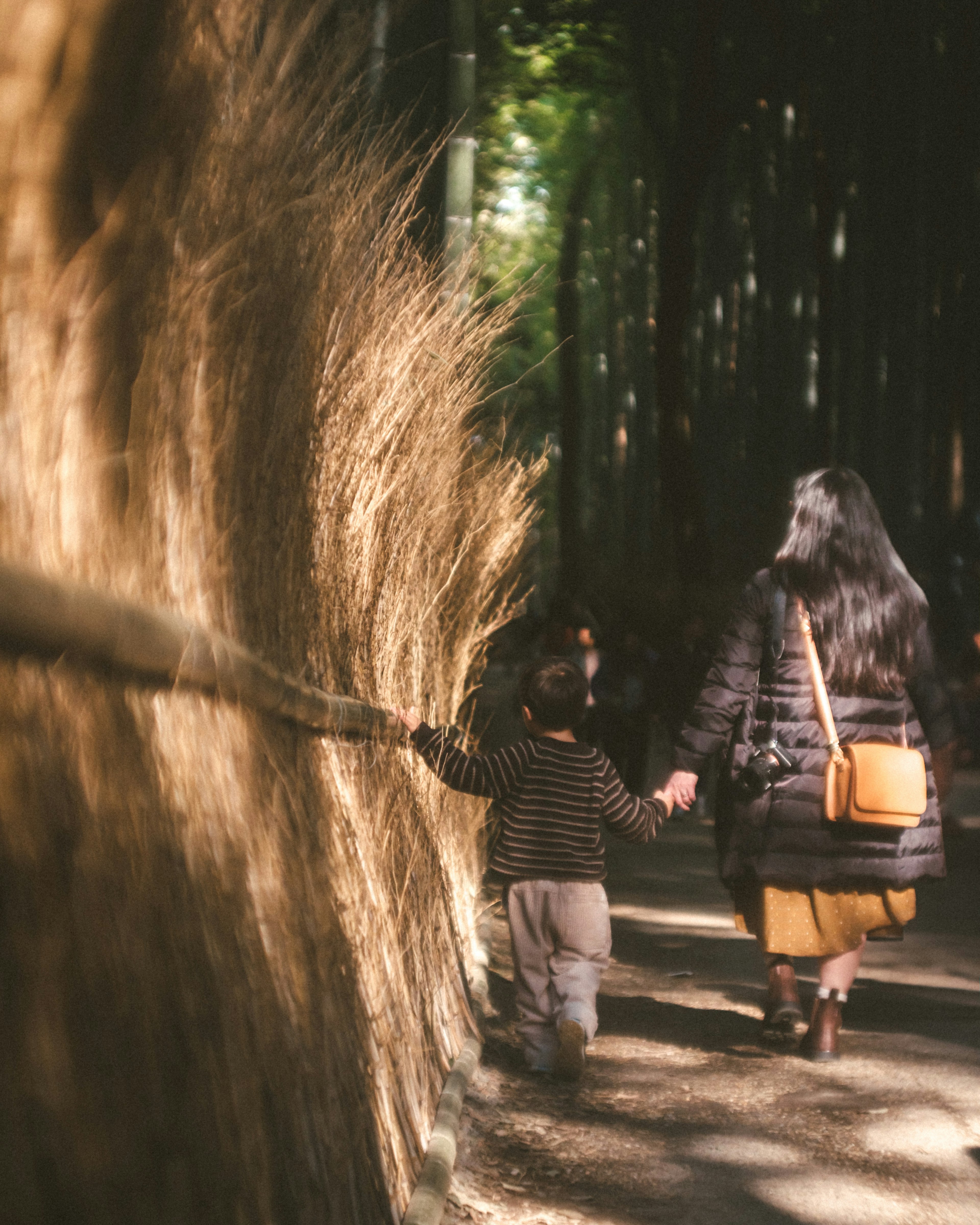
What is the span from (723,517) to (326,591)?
978 inches

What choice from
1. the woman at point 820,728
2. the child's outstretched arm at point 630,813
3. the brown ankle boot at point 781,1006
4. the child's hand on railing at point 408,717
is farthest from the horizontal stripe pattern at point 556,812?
the brown ankle boot at point 781,1006

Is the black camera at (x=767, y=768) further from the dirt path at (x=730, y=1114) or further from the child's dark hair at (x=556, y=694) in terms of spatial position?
the dirt path at (x=730, y=1114)

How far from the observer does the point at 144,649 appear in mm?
1913

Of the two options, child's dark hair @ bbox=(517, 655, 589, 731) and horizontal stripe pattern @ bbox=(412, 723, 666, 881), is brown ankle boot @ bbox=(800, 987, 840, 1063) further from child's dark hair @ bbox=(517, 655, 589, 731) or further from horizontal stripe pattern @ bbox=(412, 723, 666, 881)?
child's dark hair @ bbox=(517, 655, 589, 731)

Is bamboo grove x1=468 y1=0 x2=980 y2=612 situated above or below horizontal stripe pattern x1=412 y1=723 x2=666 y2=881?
above

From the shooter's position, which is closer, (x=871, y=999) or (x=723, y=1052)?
(x=723, y=1052)

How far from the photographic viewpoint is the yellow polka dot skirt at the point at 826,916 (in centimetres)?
485

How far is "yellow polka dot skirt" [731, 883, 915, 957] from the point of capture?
15.9 feet

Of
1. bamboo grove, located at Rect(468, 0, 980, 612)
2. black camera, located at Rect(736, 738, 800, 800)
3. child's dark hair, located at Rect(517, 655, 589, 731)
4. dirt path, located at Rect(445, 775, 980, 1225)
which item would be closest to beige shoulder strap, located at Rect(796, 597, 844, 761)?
black camera, located at Rect(736, 738, 800, 800)

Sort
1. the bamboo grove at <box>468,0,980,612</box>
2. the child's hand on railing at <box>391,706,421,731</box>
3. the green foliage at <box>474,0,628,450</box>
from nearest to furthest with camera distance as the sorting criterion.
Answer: the child's hand on railing at <box>391,706,421,731</box> → the green foliage at <box>474,0,628,450</box> → the bamboo grove at <box>468,0,980,612</box>

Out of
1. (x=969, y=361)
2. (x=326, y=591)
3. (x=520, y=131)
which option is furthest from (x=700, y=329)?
(x=326, y=591)

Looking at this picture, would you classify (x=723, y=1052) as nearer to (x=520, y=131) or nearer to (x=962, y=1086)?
(x=962, y=1086)

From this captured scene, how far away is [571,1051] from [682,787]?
92cm

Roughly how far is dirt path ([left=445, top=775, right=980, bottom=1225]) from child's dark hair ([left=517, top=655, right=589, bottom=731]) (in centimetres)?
109
